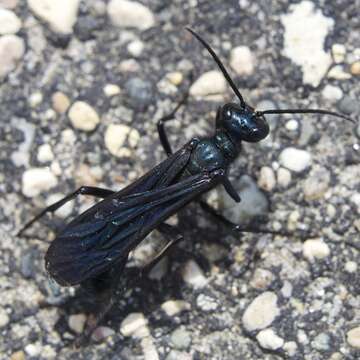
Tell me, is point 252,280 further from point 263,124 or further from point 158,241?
point 263,124

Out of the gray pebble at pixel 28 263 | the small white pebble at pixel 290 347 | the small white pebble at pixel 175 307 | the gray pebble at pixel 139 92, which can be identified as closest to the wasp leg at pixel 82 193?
the gray pebble at pixel 28 263

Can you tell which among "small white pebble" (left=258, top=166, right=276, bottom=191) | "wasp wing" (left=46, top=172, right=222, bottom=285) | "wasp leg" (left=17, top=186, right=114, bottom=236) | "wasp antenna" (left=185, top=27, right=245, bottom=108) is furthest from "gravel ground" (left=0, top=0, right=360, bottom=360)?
"wasp wing" (left=46, top=172, right=222, bottom=285)

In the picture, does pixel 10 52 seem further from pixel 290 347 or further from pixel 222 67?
pixel 290 347

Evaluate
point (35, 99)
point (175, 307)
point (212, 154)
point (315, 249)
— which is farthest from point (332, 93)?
point (35, 99)

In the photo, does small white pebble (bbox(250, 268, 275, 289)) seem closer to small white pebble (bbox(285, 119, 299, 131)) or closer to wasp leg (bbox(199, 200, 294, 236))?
wasp leg (bbox(199, 200, 294, 236))

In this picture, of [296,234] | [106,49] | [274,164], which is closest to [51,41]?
[106,49]

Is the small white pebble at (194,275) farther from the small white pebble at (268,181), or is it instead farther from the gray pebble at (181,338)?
the small white pebble at (268,181)

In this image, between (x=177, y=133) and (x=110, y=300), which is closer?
(x=110, y=300)
